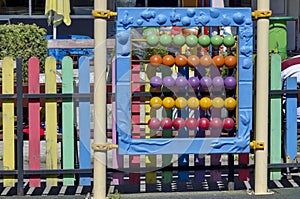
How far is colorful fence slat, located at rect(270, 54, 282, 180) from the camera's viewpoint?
5875 millimetres

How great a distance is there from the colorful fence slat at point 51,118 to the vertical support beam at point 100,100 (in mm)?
463

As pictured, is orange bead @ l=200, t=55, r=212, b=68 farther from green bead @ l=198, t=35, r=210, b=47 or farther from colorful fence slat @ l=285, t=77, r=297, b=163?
colorful fence slat @ l=285, t=77, r=297, b=163

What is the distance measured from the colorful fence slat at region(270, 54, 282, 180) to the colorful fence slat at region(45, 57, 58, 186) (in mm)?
2047

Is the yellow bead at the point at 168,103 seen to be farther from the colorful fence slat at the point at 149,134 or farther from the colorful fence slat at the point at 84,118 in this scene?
the colorful fence slat at the point at 84,118

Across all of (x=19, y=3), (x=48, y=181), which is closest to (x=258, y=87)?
(x=48, y=181)

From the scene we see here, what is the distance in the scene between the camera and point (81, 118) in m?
5.77

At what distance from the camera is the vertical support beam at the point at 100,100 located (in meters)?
5.45

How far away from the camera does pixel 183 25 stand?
17.8ft

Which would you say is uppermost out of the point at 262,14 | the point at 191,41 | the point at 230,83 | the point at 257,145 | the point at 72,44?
the point at 72,44

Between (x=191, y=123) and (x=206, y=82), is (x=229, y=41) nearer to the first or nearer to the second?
(x=206, y=82)

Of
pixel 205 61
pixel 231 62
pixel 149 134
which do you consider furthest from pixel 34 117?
pixel 231 62

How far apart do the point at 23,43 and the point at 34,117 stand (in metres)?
5.44

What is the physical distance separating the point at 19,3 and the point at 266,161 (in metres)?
12.0

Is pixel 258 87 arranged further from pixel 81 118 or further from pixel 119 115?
pixel 81 118
